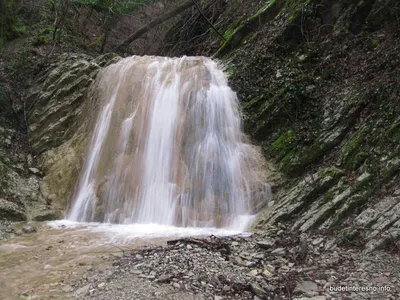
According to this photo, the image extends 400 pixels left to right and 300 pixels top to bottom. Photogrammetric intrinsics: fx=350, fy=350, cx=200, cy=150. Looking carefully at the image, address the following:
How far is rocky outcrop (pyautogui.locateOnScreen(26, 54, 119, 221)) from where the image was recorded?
335 inches

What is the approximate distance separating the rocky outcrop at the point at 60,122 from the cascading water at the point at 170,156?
43 centimetres

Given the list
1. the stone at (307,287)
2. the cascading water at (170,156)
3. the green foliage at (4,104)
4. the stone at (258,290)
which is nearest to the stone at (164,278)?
the stone at (258,290)

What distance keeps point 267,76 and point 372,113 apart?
2982 millimetres

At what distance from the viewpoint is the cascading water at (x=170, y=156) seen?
7328 millimetres

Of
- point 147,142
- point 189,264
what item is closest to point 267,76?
point 147,142

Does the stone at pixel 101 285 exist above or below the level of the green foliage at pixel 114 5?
below

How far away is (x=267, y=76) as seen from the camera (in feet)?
28.9

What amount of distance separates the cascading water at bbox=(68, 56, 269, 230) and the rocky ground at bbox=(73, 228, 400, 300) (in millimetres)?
1678

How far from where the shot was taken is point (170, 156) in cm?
830

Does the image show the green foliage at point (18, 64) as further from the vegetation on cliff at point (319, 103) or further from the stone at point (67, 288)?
the stone at point (67, 288)

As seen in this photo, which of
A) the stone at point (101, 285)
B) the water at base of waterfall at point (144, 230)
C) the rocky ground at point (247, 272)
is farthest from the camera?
the water at base of waterfall at point (144, 230)

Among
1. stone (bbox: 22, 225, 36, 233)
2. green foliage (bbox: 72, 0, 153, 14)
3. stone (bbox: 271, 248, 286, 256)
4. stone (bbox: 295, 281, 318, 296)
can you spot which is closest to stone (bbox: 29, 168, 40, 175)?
stone (bbox: 22, 225, 36, 233)

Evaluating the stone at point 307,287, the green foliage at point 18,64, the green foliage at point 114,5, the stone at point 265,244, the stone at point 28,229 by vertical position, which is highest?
the green foliage at point 114,5

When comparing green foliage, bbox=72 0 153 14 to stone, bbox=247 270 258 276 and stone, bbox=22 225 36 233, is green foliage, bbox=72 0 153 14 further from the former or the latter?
stone, bbox=247 270 258 276
